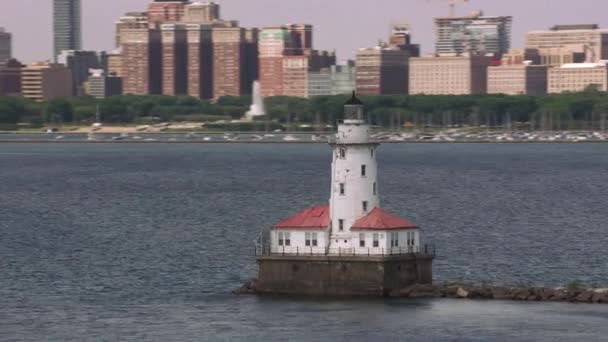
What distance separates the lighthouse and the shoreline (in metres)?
0.43

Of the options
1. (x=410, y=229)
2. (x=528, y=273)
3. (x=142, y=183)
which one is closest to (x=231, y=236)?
(x=528, y=273)

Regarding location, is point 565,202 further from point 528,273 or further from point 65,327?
point 65,327

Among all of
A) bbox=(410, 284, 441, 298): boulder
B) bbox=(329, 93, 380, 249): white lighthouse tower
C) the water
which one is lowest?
the water

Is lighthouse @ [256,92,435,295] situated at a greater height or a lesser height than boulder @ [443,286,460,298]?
greater

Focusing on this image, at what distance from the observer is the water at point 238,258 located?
7144cm

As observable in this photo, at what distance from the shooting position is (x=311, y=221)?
7612 centimetres

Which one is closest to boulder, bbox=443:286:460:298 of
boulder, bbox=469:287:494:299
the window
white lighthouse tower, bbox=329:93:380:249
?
boulder, bbox=469:287:494:299

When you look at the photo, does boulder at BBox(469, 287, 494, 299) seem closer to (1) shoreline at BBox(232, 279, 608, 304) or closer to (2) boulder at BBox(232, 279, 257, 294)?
(1) shoreline at BBox(232, 279, 608, 304)

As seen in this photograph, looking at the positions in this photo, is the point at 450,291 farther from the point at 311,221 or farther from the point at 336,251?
the point at 311,221

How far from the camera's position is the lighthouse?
74625 mm

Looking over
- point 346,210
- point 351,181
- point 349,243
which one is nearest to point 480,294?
point 349,243

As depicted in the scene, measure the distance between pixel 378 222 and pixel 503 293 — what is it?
543 centimetres

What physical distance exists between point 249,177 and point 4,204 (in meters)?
42.6

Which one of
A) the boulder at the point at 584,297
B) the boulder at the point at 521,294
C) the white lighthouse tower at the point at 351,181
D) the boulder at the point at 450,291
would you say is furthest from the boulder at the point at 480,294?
the white lighthouse tower at the point at 351,181
